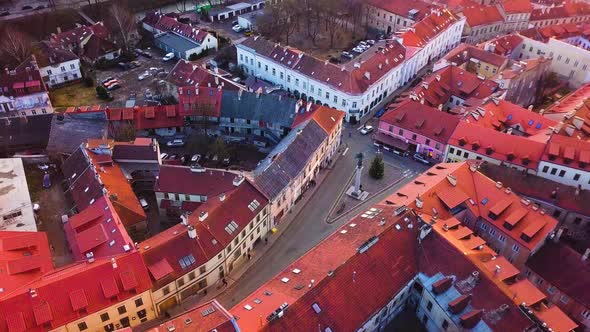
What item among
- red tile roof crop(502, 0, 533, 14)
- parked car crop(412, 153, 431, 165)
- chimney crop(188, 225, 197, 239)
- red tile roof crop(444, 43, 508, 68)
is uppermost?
red tile roof crop(502, 0, 533, 14)

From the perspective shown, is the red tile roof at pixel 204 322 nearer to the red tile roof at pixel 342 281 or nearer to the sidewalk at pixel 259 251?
the red tile roof at pixel 342 281

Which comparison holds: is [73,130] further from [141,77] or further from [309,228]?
[309,228]

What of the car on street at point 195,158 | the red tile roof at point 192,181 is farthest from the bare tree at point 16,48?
the red tile roof at point 192,181

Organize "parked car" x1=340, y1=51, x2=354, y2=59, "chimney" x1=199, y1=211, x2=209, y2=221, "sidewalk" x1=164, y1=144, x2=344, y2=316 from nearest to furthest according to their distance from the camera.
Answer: "chimney" x1=199, y1=211, x2=209, y2=221, "sidewalk" x1=164, y1=144, x2=344, y2=316, "parked car" x1=340, y1=51, x2=354, y2=59

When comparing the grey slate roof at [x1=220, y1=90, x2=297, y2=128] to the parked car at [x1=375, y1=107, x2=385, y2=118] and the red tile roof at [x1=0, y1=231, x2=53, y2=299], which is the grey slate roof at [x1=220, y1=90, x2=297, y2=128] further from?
the red tile roof at [x1=0, y1=231, x2=53, y2=299]

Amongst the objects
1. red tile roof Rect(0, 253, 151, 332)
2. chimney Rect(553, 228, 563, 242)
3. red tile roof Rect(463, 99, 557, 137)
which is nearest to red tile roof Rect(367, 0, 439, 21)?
red tile roof Rect(463, 99, 557, 137)

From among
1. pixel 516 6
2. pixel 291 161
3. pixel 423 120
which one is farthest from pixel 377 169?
pixel 516 6

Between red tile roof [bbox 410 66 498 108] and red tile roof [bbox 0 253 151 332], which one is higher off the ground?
red tile roof [bbox 410 66 498 108]
